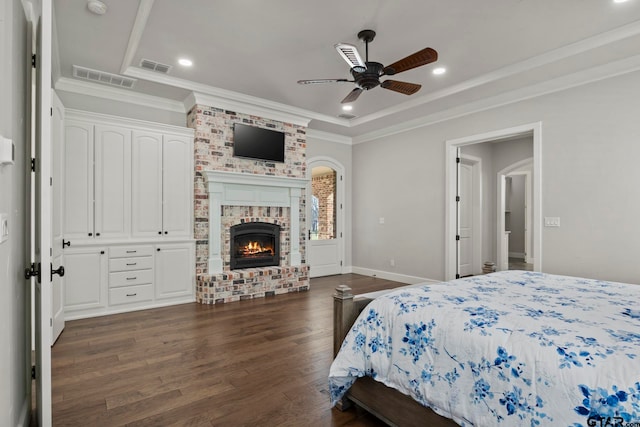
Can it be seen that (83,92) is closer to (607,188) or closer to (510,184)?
(607,188)

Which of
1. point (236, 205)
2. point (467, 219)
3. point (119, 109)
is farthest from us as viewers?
point (467, 219)

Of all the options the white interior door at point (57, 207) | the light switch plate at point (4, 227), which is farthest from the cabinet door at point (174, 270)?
the light switch plate at point (4, 227)

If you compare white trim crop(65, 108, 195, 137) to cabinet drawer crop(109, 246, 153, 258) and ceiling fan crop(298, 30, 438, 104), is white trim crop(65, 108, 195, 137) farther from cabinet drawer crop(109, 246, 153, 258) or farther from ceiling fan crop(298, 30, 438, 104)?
ceiling fan crop(298, 30, 438, 104)

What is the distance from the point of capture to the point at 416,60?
117 inches

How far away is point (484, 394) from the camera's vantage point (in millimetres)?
1377

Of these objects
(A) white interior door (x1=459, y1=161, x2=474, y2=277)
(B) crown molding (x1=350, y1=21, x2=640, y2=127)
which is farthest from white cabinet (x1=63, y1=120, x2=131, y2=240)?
(A) white interior door (x1=459, y1=161, x2=474, y2=277)

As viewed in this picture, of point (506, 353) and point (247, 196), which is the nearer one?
point (506, 353)

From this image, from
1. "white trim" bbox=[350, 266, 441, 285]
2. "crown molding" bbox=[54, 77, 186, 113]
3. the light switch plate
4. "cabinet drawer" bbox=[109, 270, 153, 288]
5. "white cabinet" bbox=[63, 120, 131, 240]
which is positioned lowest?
"white trim" bbox=[350, 266, 441, 285]

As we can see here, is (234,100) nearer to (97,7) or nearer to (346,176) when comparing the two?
(97,7)

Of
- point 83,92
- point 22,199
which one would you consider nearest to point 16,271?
point 22,199

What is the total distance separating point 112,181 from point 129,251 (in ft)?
2.99

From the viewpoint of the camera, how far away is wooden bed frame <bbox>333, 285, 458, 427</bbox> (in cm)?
166

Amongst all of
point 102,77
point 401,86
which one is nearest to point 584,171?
point 401,86

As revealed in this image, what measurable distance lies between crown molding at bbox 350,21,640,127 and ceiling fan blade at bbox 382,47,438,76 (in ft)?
5.55
